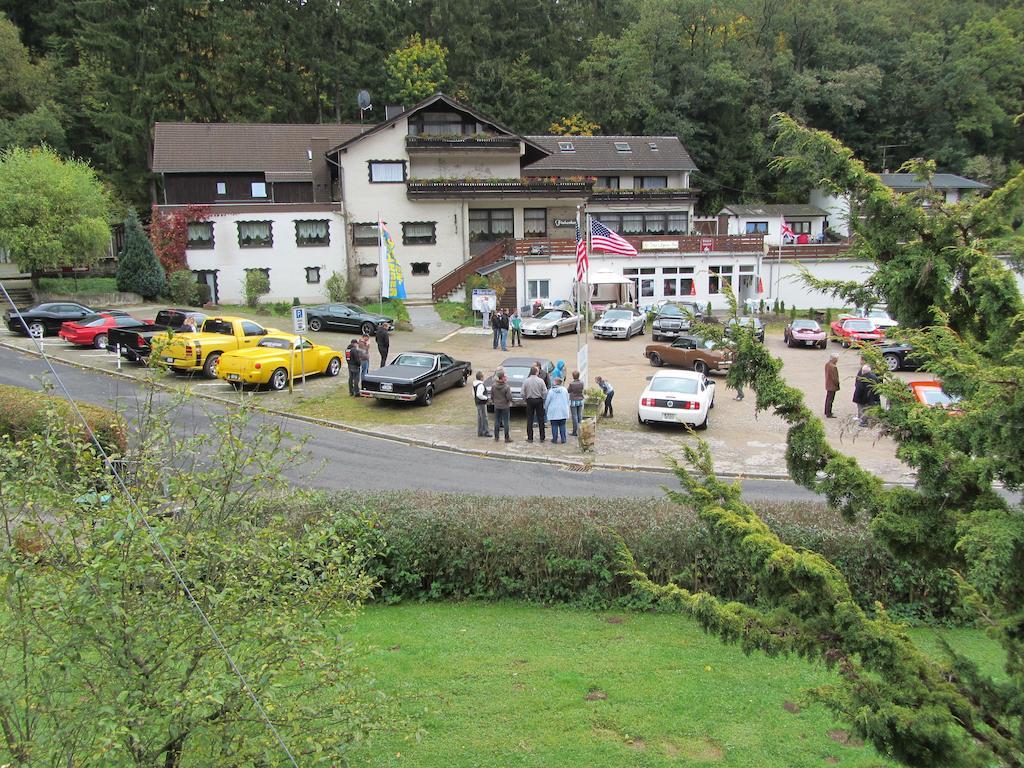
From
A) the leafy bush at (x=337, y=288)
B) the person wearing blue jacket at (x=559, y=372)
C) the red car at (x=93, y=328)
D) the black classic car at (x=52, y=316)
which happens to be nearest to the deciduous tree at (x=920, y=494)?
the person wearing blue jacket at (x=559, y=372)

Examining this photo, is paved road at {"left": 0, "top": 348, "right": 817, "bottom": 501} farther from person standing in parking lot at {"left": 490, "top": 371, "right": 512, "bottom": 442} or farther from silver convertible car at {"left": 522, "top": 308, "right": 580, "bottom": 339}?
silver convertible car at {"left": 522, "top": 308, "right": 580, "bottom": 339}

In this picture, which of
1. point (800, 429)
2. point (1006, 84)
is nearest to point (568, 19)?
point (1006, 84)

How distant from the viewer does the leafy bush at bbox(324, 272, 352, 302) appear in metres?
41.6

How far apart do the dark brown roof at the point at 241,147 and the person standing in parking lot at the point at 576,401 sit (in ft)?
98.8

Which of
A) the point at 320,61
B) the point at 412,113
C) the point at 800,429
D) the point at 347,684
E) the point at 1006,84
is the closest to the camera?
the point at 347,684

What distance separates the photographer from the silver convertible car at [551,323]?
1372 inches

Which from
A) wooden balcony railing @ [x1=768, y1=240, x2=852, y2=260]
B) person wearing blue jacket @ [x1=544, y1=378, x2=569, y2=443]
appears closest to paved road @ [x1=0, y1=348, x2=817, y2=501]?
person wearing blue jacket @ [x1=544, y1=378, x2=569, y2=443]

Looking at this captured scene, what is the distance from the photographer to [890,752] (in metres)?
5.01

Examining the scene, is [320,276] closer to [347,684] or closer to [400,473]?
[400,473]

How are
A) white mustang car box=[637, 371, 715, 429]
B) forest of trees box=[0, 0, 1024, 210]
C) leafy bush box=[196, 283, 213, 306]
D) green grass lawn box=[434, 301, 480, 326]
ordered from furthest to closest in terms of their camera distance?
1. forest of trees box=[0, 0, 1024, 210]
2. leafy bush box=[196, 283, 213, 306]
3. green grass lawn box=[434, 301, 480, 326]
4. white mustang car box=[637, 371, 715, 429]

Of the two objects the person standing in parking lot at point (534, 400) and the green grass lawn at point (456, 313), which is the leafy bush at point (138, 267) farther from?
the person standing in parking lot at point (534, 400)

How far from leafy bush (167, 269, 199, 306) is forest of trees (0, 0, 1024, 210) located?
1752cm

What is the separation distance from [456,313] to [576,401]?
65.2ft

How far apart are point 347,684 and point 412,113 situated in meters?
41.1
